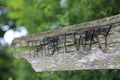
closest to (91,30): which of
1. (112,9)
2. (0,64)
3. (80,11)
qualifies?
(112,9)

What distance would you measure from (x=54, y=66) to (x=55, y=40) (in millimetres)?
130

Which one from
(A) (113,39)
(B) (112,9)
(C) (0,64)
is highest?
(B) (112,9)

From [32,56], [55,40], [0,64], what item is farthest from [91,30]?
[0,64]

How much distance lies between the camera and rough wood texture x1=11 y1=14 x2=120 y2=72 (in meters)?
1.04

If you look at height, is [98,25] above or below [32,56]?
above

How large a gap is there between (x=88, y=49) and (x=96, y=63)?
0.07 m

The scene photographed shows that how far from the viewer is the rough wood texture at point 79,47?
1039 mm

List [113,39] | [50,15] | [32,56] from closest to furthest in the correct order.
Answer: [113,39] < [32,56] < [50,15]

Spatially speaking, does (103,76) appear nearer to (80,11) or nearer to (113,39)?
(80,11)

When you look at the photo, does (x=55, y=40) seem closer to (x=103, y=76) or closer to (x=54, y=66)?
(x=54, y=66)

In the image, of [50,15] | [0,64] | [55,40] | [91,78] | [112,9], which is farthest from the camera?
[0,64]

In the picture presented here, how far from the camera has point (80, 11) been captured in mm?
1806

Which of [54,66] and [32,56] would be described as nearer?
[54,66]

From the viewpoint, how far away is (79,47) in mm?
1172
